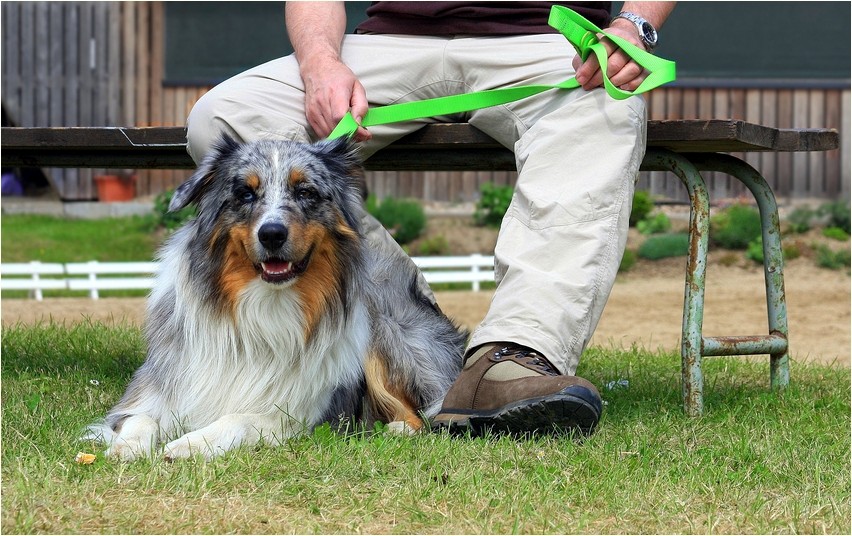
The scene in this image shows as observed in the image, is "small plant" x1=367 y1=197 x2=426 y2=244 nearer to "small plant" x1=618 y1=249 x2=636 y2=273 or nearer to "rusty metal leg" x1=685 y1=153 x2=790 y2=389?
"small plant" x1=618 y1=249 x2=636 y2=273

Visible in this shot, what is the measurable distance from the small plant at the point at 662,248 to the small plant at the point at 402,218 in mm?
2563

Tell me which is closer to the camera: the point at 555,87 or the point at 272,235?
the point at 272,235

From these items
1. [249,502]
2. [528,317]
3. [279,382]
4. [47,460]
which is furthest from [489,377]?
[47,460]

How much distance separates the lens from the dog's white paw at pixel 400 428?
3.41m

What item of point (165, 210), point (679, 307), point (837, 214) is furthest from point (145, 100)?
point (837, 214)

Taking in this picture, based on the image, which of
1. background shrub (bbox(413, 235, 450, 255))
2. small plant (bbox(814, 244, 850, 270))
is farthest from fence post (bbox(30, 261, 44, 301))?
small plant (bbox(814, 244, 850, 270))

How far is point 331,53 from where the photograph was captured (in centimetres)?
379

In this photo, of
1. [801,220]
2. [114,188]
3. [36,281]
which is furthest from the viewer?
[114,188]

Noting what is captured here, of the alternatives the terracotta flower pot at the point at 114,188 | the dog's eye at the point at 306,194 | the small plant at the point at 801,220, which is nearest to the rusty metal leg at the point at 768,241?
the dog's eye at the point at 306,194

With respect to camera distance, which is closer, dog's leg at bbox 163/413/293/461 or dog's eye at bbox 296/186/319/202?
dog's leg at bbox 163/413/293/461

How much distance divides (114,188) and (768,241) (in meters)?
10.9

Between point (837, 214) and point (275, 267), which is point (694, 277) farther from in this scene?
point (837, 214)

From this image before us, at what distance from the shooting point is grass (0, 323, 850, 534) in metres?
2.47

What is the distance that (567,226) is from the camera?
10.9ft
